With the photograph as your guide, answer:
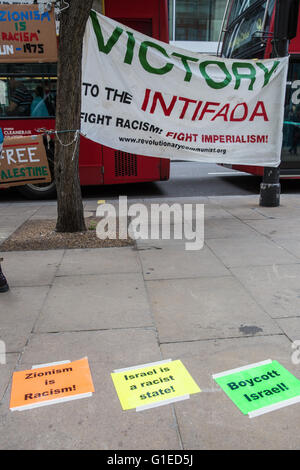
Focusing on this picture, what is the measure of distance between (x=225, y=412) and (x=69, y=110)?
4.81 metres

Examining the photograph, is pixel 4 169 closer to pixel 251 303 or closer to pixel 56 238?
pixel 56 238

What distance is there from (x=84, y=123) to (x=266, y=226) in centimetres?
355

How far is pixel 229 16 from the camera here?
34.2 feet

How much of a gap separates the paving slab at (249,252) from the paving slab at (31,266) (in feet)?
7.05

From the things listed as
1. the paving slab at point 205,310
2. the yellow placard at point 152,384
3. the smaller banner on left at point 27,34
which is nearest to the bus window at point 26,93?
the smaller banner on left at point 27,34

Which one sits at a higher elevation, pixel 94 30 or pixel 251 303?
pixel 94 30

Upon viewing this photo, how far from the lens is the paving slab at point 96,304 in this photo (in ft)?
11.2

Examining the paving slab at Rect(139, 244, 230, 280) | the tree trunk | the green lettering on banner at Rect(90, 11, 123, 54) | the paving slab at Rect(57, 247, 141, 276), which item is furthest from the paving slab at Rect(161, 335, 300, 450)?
the green lettering on banner at Rect(90, 11, 123, 54)

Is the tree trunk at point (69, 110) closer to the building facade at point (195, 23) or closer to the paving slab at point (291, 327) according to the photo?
the paving slab at point (291, 327)

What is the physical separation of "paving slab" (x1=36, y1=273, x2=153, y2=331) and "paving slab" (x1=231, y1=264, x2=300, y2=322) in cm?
113

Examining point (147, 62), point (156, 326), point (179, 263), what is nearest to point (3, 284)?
point (156, 326)

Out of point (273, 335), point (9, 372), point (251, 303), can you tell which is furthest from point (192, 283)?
point (9, 372)

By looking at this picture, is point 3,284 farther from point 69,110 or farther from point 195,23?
point 195,23

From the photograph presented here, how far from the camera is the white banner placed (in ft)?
21.5
